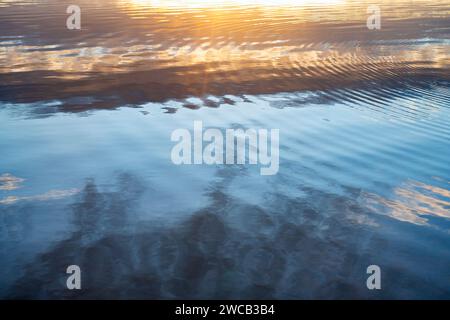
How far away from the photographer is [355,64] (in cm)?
1134

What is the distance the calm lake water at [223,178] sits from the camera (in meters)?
3.85

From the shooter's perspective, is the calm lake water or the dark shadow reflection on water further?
the calm lake water

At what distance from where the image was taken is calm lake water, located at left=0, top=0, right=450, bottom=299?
385 cm

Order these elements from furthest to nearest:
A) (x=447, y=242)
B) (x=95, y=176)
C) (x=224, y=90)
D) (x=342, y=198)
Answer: (x=224, y=90)
(x=95, y=176)
(x=342, y=198)
(x=447, y=242)

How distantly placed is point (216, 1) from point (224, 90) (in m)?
18.1

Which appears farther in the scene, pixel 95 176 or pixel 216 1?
pixel 216 1

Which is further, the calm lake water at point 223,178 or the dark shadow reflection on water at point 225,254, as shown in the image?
the calm lake water at point 223,178

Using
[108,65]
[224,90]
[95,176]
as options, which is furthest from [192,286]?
[108,65]

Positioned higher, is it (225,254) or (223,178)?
(223,178)

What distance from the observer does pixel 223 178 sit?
5523mm

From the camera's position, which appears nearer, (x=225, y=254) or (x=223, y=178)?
(x=225, y=254)

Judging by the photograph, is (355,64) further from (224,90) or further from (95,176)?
(95,176)
